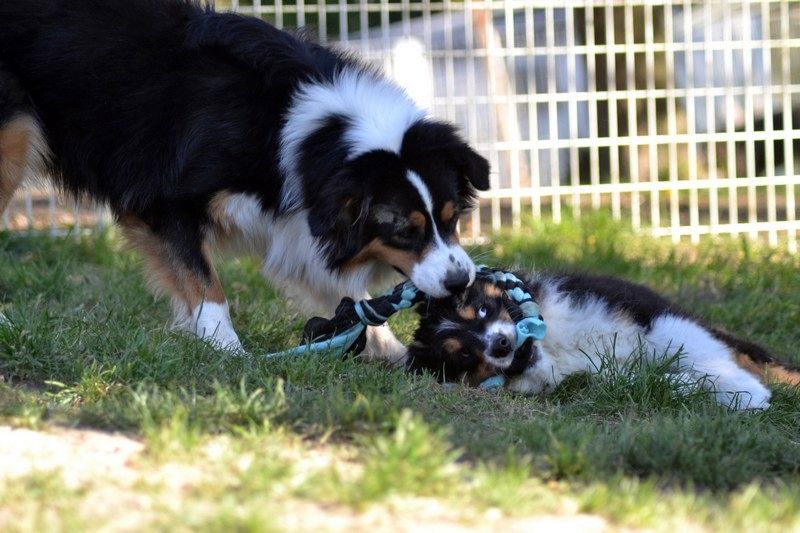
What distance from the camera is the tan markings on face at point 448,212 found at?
4324 mm

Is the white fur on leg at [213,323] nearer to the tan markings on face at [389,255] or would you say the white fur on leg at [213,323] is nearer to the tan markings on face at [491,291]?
the tan markings on face at [389,255]

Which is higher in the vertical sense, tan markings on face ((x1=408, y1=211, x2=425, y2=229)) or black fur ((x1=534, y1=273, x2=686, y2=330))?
tan markings on face ((x1=408, y1=211, x2=425, y2=229))

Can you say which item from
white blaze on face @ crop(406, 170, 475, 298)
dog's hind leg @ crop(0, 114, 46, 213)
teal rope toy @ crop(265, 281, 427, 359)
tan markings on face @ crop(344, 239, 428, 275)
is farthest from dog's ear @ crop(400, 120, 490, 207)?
dog's hind leg @ crop(0, 114, 46, 213)

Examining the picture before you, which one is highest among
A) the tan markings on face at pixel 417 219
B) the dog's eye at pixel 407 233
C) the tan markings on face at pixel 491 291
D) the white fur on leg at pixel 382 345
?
the tan markings on face at pixel 417 219

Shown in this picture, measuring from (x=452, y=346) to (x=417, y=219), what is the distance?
0.55 m

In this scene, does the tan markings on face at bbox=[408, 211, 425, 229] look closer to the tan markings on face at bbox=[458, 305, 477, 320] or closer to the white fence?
the tan markings on face at bbox=[458, 305, 477, 320]

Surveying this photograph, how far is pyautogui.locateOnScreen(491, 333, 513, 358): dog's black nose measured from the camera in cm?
420

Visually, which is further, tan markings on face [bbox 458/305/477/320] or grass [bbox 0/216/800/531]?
tan markings on face [bbox 458/305/477/320]

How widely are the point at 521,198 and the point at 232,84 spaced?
3.82m

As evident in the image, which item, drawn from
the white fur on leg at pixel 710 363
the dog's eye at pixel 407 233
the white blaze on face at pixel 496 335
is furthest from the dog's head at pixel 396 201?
the white fur on leg at pixel 710 363

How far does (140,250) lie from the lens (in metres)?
4.80

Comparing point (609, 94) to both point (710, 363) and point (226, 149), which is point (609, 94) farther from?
point (226, 149)

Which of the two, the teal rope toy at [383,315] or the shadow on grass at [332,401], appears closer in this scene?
the shadow on grass at [332,401]

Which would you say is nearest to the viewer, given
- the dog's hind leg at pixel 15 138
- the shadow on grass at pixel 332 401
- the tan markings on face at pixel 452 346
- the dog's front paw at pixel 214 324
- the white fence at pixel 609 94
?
the shadow on grass at pixel 332 401
